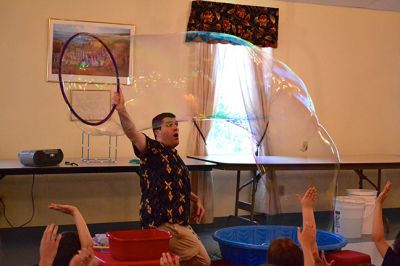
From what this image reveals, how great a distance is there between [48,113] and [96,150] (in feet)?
2.29

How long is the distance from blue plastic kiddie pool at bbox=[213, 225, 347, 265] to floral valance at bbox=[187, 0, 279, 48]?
3.24 m

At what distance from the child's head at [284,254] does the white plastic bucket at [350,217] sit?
4.29m

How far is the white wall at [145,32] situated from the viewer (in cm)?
646

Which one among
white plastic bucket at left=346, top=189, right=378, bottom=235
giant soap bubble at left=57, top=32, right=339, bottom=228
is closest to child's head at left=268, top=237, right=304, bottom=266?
giant soap bubble at left=57, top=32, right=339, bottom=228

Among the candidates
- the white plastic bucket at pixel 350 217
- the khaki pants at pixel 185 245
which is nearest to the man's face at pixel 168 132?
the khaki pants at pixel 185 245

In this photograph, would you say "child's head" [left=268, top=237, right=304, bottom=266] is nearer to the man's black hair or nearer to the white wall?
the man's black hair

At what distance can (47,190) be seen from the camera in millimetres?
6598

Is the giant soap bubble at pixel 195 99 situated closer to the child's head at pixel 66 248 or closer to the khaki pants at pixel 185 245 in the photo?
the khaki pants at pixel 185 245

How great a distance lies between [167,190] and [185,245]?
0.37 meters

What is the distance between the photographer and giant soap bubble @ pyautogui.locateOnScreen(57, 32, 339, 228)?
11.1 ft

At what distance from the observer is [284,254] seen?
8.07 ft

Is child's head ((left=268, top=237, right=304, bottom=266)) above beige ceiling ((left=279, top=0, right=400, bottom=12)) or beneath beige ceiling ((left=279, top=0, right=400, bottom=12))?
beneath

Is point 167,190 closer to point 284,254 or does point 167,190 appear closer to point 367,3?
point 284,254

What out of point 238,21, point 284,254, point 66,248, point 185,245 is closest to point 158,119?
point 185,245
